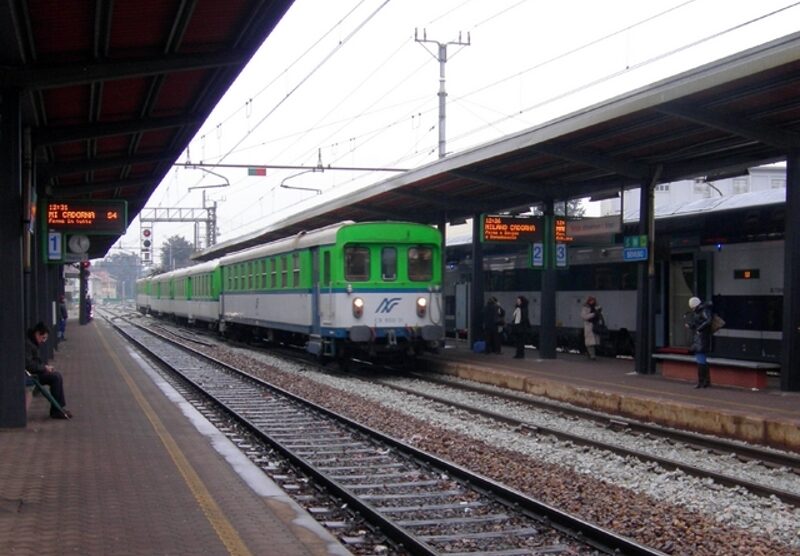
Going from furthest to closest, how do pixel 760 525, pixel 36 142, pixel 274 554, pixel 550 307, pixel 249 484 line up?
pixel 550 307 → pixel 36 142 → pixel 249 484 → pixel 760 525 → pixel 274 554

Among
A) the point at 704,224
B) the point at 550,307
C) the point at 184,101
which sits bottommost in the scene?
the point at 550,307

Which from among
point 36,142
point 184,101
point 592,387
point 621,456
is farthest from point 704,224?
point 36,142

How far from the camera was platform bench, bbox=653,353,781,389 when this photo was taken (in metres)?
14.8

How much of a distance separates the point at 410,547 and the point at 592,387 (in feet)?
30.5

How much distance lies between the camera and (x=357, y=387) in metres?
18.0

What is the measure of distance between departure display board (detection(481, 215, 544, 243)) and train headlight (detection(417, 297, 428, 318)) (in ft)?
6.76

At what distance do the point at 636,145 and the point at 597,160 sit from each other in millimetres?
844

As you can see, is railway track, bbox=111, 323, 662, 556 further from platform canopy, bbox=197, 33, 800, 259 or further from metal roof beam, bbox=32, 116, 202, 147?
platform canopy, bbox=197, 33, 800, 259

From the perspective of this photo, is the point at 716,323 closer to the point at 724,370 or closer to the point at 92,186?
the point at 724,370

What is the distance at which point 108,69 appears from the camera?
10320 millimetres

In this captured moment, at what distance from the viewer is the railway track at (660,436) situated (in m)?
8.92

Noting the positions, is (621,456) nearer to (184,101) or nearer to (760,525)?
(760,525)

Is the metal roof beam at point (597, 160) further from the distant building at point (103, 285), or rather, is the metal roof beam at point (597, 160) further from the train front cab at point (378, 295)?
the distant building at point (103, 285)

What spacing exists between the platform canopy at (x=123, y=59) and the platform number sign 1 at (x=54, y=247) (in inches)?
152
